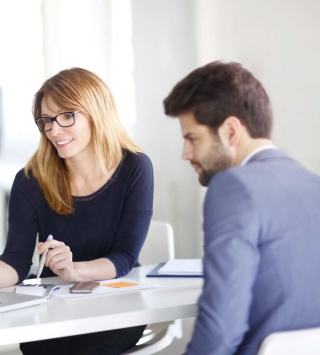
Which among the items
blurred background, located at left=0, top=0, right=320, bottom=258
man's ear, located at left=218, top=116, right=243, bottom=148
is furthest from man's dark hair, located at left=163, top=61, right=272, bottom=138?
blurred background, located at left=0, top=0, right=320, bottom=258

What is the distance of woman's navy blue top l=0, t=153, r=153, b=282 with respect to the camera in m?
2.15

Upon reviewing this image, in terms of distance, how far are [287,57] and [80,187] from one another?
152 cm

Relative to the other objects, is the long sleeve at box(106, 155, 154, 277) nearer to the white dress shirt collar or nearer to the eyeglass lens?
the eyeglass lens

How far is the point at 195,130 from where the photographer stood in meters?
1.39

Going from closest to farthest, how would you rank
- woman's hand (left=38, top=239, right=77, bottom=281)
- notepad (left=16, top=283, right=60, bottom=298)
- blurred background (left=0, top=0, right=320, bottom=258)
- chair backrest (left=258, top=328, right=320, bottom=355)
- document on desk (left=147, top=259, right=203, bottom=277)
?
chair backrest (left=258, top=328, right=320, bottom=355) → notepad (left=16, top=283, right=60, bottom=298) → woman's hand (left=38, top=239, right=77, bottom=281) → document on desk (left=147, top=259, right=203, bottom=277) → blurred background (left=0, top=0, right=320, bottom=258)

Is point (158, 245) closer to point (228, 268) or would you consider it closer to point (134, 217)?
point (134, 217)

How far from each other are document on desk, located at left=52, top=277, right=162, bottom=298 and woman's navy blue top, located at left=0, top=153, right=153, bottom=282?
0.26 meters

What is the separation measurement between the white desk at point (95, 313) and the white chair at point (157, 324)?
1.17 feet

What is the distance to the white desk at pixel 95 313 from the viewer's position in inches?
55.0

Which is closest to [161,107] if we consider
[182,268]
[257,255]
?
[182,268]

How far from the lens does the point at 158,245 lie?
257 centimetres

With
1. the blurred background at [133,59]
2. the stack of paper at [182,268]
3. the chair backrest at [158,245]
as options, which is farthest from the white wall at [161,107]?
the stack of paper at [182,268]

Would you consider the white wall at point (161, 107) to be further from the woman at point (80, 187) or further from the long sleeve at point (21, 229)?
the long sleeve at point (21, 229)

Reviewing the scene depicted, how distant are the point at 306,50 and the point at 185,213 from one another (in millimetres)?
1466
